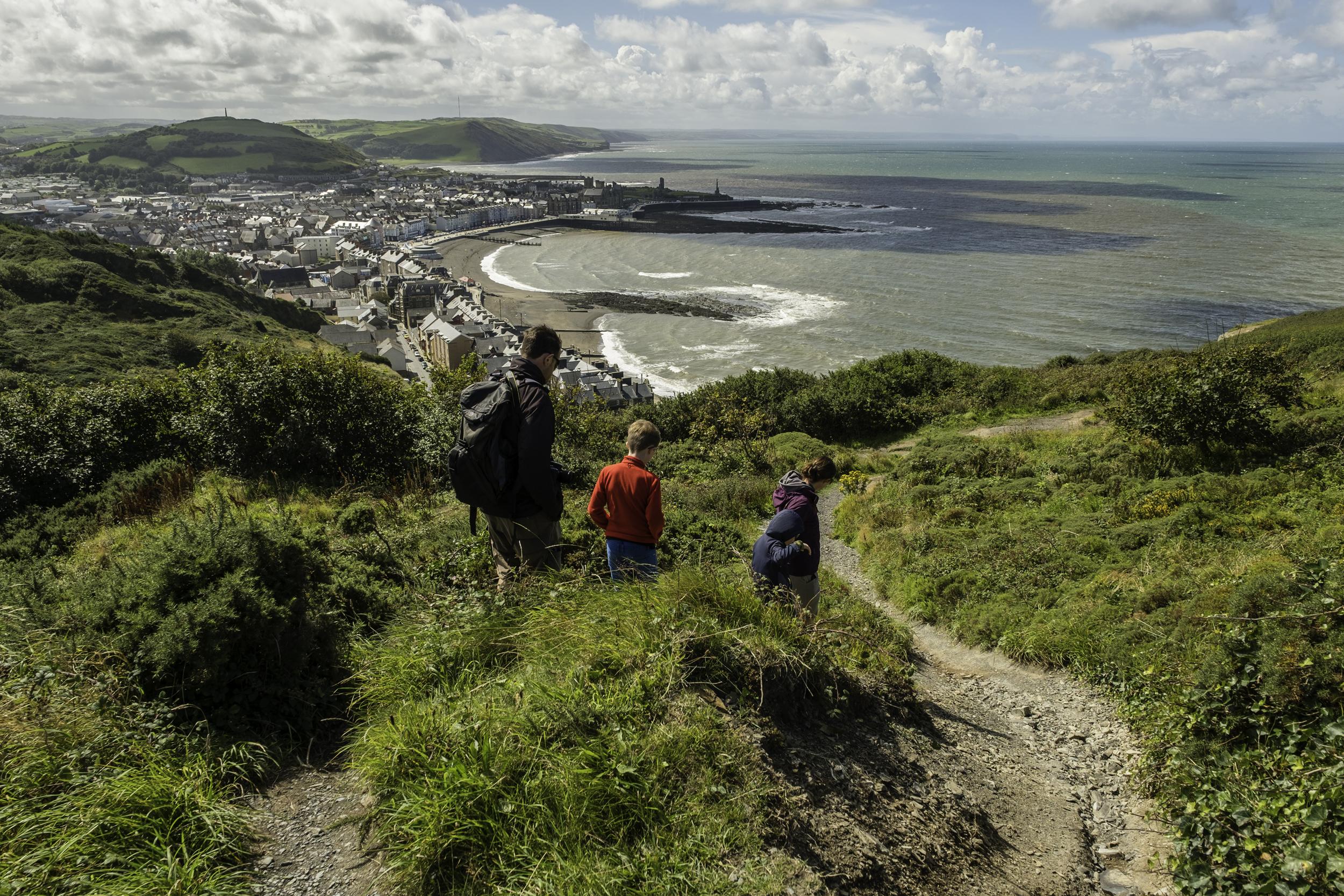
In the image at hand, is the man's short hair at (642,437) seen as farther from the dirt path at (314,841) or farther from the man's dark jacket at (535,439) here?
the dirt path at (314,841)

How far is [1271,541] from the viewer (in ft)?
24.6

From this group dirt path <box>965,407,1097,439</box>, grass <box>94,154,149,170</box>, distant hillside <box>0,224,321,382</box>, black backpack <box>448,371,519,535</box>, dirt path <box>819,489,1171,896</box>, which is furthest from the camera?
grass <box>94,154,149,170</box>

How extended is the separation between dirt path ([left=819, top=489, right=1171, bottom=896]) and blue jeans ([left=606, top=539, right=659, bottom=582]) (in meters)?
1.91

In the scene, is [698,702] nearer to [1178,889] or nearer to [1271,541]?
[1178,889]

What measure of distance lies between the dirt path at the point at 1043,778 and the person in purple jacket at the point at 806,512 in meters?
0.98

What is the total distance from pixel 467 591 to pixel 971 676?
4.49 meters

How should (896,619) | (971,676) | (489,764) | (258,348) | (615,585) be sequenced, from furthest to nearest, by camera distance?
(258,348) < (896,619) < (971,676) < (615,585) < (489,764)

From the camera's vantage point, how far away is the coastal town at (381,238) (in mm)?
50531

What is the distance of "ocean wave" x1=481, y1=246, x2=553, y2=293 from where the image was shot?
6719 cm

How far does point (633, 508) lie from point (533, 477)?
0.68 m

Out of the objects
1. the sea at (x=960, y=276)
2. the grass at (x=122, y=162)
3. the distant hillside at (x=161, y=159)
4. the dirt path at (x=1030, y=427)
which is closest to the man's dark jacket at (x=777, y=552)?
the dirt path at (x=1030, y=427)

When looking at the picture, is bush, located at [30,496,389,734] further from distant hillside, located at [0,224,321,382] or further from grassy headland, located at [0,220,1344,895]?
distant hillside, located at [0,224,321,382]

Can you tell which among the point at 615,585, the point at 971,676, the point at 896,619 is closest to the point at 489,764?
the point at 615,585

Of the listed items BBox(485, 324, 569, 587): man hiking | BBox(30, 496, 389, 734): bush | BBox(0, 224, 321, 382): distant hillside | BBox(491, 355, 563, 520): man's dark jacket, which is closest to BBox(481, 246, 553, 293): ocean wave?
BBox(0, 224, 321, 382): distant hillside
